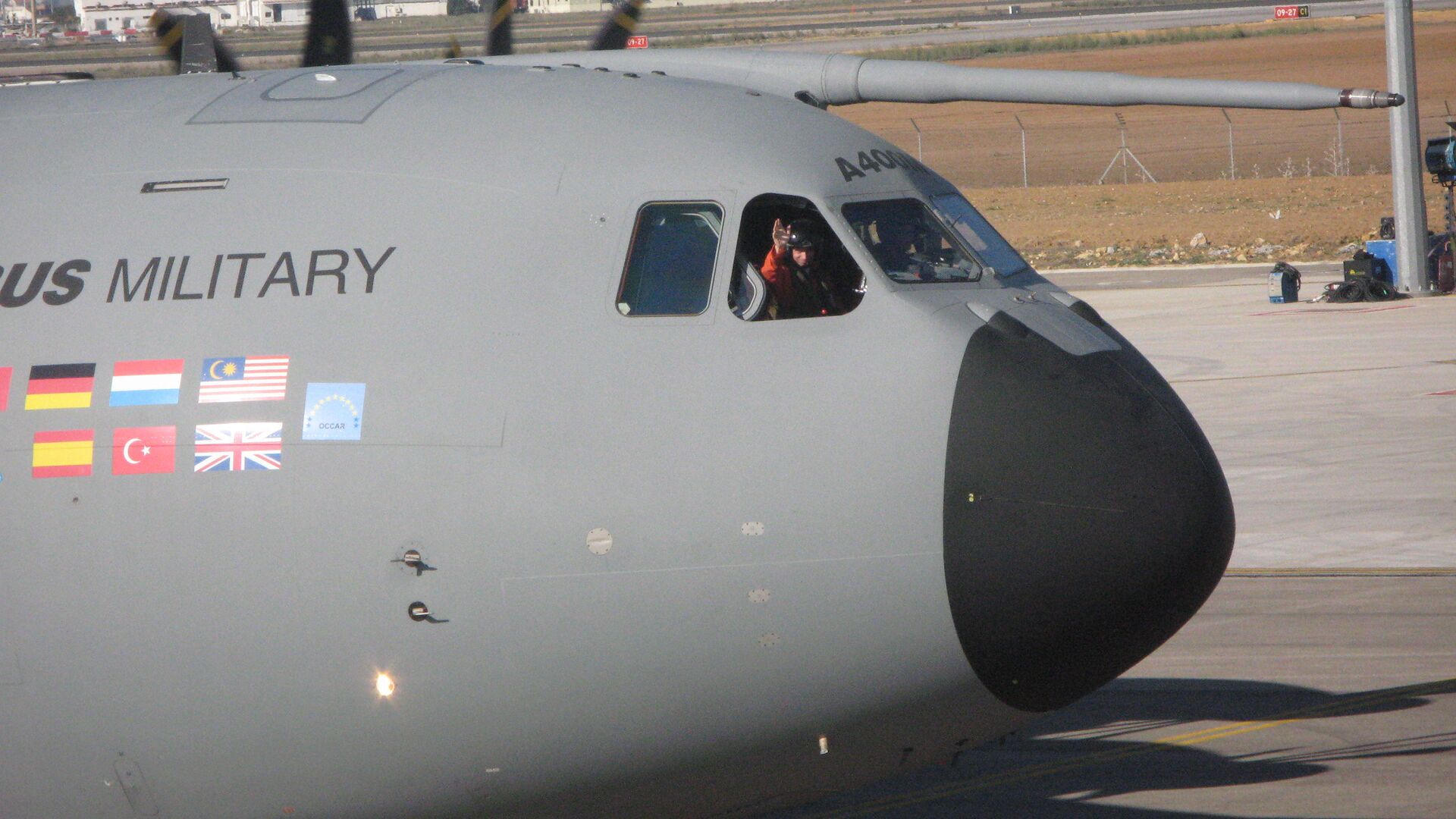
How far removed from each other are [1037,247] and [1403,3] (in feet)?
62.8

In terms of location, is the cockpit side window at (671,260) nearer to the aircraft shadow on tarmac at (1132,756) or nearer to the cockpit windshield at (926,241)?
the cockpit windshield at (926,241)

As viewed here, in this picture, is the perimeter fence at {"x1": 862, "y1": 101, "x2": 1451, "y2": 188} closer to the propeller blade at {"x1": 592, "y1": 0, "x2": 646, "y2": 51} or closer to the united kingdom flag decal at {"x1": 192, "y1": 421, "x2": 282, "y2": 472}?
the propeller blade at {"x1": 592, "y1": 0, "x2": 646, "y2": 51}

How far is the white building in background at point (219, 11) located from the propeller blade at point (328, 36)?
478 millimetres

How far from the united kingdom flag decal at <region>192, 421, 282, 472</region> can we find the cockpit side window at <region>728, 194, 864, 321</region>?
2.30m

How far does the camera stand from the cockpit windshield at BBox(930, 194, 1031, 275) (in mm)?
8227

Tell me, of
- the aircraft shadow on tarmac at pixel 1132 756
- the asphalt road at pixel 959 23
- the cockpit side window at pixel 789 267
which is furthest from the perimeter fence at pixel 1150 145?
the cockpit side window at pixel 789 267

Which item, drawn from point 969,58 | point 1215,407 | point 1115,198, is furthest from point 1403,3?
point 969,58

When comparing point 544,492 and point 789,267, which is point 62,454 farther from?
point 789,267

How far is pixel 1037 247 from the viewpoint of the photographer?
55.0 m

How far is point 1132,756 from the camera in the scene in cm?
1225

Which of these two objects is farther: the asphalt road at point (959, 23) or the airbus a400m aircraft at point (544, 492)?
the asphalt road at point (959, 23)

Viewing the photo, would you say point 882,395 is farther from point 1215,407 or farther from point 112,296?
point 1215,407

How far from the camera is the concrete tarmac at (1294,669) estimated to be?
447 inches

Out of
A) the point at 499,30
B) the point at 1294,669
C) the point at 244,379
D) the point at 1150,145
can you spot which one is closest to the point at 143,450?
the point at 244,379
